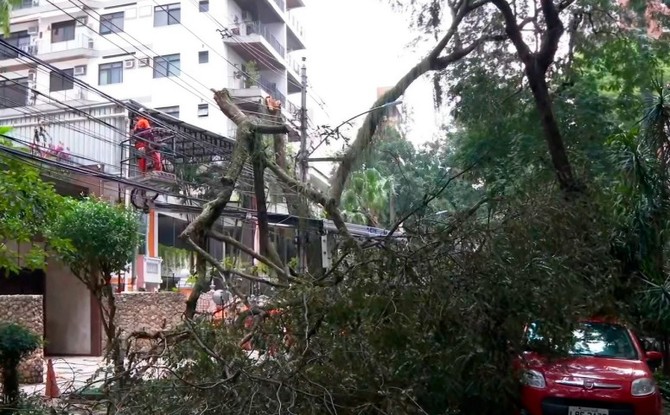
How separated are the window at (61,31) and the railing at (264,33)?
776cm

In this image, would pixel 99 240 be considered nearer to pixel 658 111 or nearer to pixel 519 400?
pixel 519 400

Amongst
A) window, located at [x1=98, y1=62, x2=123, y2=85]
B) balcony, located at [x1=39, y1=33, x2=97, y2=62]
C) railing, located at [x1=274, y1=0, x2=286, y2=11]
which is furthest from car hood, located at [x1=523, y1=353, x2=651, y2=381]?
railing, located at [x1=274, y1=0, x2=286, y2=11]

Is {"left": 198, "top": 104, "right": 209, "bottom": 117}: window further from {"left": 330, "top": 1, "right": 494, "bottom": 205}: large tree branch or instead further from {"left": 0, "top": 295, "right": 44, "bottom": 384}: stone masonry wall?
{"left": 330, "top": 1, "right": 494, "bottom": 205}: large tree branch

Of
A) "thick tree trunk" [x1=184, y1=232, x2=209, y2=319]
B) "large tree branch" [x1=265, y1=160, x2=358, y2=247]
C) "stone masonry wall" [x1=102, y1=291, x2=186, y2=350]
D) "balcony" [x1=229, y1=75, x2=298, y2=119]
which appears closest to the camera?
"thick tree trunk" [x1=184, y1=232, x2=209, y2=319]

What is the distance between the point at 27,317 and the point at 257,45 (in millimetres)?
21621

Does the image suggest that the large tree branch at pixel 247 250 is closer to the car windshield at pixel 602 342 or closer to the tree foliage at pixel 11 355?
the car windshield at pixel 602 342

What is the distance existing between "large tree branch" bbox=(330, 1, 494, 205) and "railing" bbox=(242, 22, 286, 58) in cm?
2186

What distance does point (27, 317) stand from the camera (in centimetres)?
1416

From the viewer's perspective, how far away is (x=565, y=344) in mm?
8000

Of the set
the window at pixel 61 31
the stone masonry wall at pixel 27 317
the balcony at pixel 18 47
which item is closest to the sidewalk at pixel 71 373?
the stone masonry wall at pixel 27 317

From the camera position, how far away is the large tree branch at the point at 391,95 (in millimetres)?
11773

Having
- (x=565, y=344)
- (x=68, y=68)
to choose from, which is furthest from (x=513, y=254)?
(x=68, y=68)

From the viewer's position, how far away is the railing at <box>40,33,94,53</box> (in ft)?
105

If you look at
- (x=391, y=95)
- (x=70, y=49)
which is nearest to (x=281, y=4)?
(x=70, y=49)
